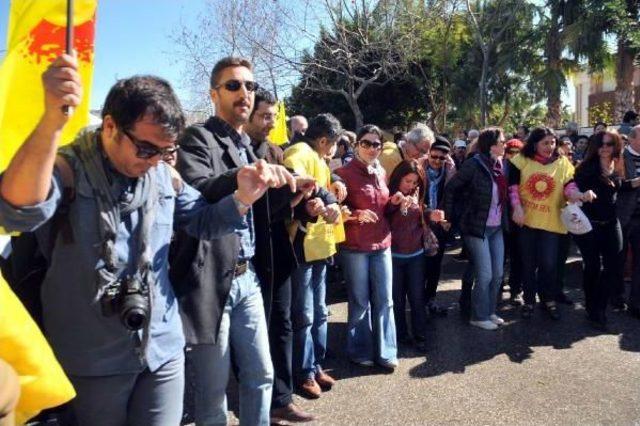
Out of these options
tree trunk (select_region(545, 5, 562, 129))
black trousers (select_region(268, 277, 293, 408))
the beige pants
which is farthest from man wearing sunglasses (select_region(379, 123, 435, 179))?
tree trunk (select_region(545, 5, 562, 129))

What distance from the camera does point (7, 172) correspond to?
1.45 meters

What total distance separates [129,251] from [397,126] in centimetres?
2545

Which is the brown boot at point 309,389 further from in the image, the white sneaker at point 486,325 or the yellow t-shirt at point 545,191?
the yellow t-shirt at point 545,191

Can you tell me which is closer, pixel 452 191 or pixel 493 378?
pixel 493 378

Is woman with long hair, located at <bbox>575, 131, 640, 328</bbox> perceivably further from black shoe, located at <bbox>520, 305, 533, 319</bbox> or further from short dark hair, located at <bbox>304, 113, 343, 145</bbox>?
short dark hair, located at <bbox>304, 113, 343, 145</bbox>

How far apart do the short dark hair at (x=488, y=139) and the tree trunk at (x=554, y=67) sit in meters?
17.2

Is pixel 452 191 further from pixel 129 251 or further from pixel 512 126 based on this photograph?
pixel 512 126

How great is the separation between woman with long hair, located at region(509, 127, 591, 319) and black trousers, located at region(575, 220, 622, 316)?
286 millimetres

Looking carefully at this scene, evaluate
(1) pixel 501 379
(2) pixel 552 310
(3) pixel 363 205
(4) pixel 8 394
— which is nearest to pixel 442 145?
(3) pixel 363 205

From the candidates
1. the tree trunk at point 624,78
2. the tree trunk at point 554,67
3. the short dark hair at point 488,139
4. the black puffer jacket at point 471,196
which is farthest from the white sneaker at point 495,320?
the tree trunk at point 554,67

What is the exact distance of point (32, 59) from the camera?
200 centimetres

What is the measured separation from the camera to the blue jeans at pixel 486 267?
5.22 metres

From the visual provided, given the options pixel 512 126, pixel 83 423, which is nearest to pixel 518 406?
pixel 83 423

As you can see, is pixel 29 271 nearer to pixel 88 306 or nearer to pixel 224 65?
pixel 88 306
